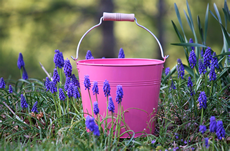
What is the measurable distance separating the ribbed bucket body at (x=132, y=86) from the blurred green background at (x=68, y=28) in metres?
4.10

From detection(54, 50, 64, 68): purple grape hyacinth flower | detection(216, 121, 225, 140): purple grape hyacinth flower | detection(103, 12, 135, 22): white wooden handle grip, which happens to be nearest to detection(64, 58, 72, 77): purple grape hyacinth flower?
detection(54, 50, 64, 68): purple grape hyacinth flower

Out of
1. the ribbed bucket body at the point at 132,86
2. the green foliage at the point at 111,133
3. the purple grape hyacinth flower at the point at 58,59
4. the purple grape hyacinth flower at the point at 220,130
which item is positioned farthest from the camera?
the purple grape hyacinth flower at the point at 58,59

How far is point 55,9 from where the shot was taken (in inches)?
247

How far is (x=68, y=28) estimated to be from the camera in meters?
6.43

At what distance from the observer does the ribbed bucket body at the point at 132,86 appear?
1.89 meters

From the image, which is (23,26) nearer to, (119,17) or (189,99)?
(119,17)

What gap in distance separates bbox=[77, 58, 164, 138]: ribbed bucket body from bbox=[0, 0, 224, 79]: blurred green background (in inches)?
162

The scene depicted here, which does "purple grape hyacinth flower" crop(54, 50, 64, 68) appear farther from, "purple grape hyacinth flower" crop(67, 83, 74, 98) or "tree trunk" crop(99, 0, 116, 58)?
"tree trunk" crop(99, 0, 116, 58)

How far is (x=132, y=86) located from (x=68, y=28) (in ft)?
16.2

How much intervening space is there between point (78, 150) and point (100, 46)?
4917 mm

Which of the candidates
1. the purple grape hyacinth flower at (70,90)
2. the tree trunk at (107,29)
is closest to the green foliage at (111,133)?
the purple grape hyacinth flower at (70,90)

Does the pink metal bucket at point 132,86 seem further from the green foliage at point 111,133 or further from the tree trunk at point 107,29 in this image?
the tree trunk at point 107,29

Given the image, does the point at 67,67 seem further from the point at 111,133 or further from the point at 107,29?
the point at 107,29

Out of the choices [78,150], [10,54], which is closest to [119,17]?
[78,150]
